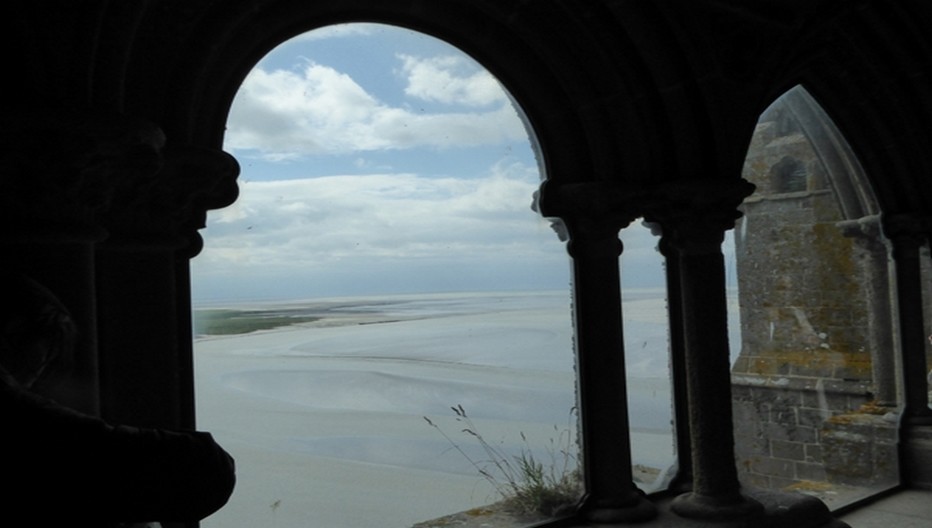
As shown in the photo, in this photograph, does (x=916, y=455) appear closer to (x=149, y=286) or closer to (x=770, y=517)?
(x=770, y=517)

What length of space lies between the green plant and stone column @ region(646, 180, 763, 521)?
45cm

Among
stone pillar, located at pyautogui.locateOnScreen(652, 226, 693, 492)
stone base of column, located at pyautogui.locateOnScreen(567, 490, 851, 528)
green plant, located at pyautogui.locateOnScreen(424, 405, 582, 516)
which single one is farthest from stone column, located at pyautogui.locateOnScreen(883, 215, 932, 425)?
green plant, located at pyautogui.locateOnScreen(424, 405, 582, 516)

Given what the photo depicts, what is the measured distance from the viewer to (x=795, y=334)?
696 cm

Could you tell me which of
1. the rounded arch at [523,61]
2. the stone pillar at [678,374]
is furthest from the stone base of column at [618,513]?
the rounded arch at [523,61]

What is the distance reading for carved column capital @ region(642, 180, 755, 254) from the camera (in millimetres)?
3090

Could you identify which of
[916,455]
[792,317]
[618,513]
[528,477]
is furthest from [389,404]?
[792,317]

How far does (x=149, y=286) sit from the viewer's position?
222 centimetres

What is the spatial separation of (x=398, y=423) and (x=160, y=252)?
2.16 m

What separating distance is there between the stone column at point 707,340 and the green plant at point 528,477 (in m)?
0.45

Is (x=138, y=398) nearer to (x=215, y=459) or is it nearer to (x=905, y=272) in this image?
(x=215, y=459)

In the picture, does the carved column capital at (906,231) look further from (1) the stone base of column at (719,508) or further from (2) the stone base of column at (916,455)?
(1) the stone base of column at (719,508)

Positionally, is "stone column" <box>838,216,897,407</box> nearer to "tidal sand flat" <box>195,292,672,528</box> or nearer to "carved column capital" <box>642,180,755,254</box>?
"tidal sand flat" <box>195,292,672,528</box>

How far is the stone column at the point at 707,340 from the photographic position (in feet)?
10.0

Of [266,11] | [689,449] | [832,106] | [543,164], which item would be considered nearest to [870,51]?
[832,106]
